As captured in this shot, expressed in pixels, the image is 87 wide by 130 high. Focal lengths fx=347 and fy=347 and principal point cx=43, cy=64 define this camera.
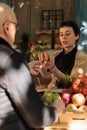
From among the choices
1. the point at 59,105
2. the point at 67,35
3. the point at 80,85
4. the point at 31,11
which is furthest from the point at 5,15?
the point at 31,11

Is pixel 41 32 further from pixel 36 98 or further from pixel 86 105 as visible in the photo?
pixel 36 98

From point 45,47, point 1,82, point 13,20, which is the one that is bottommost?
point 45,47

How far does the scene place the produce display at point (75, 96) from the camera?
218cm

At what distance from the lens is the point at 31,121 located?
1540mm

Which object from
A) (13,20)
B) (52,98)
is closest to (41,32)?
A: (52,98)

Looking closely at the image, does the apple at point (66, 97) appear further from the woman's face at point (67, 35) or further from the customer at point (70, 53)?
the woman's face at point (67, 35)

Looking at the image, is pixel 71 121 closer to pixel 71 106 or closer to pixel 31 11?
pixel 71 106

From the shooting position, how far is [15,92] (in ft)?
4.90

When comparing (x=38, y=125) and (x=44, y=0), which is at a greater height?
(x=44, y=0)

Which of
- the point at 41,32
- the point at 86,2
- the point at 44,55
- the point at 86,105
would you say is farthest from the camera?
the point at 41,32

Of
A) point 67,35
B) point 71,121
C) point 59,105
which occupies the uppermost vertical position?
point 67,35

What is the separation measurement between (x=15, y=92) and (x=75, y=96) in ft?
3.09

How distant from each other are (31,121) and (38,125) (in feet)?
0.14

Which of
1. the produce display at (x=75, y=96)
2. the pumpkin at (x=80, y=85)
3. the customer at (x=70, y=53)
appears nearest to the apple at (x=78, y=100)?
the produce display at (x=75, y=96)
